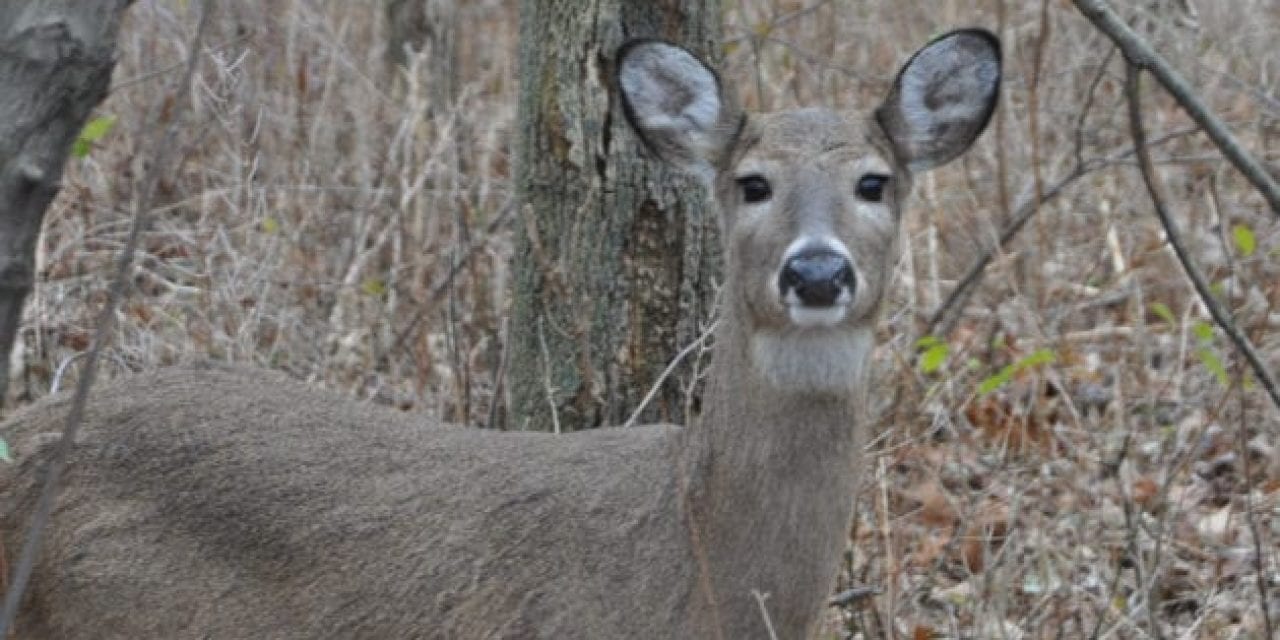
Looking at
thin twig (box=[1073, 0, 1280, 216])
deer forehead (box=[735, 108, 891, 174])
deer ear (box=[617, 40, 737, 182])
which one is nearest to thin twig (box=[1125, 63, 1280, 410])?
thin twig (box=[1073, 0, 1280, 216])

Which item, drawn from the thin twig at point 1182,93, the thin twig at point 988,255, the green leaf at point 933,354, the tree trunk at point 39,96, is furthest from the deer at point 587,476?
the thin twig at point 988,255

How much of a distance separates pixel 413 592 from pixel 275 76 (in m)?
5.73

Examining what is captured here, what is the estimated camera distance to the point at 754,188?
4773 millimetres

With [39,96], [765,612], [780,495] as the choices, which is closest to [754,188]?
[780,495]

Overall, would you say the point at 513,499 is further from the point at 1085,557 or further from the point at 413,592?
the point at 1085,557

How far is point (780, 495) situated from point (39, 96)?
1883 mm

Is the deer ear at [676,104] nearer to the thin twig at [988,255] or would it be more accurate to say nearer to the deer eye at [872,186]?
the deer eye at [872,186]

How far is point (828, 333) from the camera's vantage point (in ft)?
14.7

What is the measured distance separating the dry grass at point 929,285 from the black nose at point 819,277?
4.92 feet

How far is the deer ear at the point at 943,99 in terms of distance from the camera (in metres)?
4.97

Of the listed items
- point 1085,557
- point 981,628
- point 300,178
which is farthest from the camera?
point 300,178

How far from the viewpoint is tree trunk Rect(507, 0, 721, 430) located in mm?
6066

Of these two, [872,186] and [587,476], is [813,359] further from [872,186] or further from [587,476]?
[587,476]

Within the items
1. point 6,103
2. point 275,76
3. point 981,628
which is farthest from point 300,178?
point 6,103
